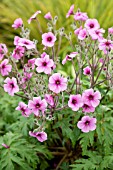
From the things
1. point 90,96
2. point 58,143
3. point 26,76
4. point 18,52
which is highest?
point 18,52

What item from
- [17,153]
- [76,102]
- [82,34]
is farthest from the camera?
[17,153]

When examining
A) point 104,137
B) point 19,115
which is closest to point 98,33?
point 104,137

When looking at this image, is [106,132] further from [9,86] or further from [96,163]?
[9,86]

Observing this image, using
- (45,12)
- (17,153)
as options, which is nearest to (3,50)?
(17,153)

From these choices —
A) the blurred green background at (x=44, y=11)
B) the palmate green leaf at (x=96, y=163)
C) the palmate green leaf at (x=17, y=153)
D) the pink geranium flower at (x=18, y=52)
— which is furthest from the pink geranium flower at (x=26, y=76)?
the blurred green background at (x=44, y=11)

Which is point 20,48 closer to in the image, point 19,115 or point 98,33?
point 98,33
